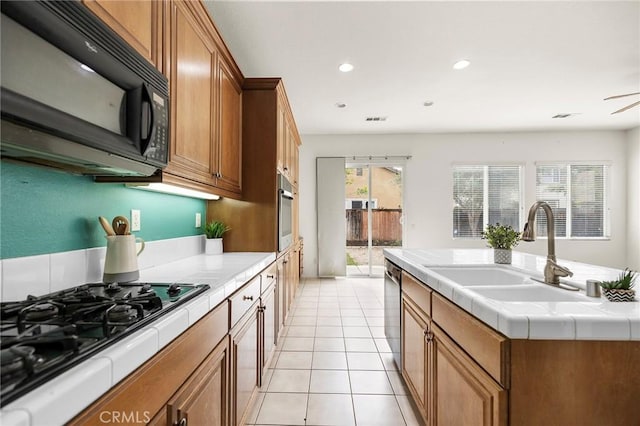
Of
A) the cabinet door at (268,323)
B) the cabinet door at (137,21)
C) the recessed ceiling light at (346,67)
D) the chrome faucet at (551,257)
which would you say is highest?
the recessed ceiling light at (346,67)

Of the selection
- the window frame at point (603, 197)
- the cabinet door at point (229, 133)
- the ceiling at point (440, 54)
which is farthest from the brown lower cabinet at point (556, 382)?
the window frame at point (603, 197)

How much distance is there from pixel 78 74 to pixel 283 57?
2.40 metres

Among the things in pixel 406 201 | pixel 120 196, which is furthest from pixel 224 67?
pixel 406 201

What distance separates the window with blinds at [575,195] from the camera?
212 inches

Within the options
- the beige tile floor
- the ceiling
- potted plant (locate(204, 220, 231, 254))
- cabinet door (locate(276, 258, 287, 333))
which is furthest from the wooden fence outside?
potted plant (locate(204, 220, 231, 254))

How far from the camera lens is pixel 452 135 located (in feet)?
18.0

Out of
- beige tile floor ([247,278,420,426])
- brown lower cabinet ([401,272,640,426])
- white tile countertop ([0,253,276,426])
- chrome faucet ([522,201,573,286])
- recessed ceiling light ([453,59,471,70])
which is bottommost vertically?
beige tile floor ([247,278,420,426])

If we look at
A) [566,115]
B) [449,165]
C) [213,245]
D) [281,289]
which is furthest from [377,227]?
[213,245]

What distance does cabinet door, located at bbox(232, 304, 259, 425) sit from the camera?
133cm

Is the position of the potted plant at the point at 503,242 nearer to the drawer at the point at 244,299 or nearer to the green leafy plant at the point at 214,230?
the drawer at the point at 244,299

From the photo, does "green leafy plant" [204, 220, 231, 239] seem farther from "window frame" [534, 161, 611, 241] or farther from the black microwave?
"window frame" [534, 161, 611, 241]

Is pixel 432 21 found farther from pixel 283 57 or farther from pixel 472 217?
pixel 472 217

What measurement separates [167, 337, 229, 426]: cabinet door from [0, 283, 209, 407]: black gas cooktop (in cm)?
26

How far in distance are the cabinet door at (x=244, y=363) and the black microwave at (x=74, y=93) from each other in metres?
0.91
